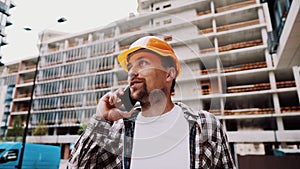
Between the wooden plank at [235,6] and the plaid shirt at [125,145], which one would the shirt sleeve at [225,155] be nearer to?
the plaid shirt at [125,145]

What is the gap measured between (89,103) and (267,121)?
1108cm

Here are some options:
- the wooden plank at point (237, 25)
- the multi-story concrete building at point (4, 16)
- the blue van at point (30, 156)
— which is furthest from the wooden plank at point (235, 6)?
the multi-story concrete building at point (4, 16)

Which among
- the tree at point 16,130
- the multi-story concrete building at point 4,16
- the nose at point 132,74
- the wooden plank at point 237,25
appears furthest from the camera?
the tree at point 16,130

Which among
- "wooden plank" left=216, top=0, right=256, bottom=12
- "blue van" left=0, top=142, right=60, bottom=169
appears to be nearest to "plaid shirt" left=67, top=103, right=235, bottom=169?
"blue van" left=0, top=142, right=60, bottom=169

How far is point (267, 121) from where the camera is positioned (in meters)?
9.87

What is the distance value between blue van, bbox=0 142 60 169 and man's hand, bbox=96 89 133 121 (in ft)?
20.1

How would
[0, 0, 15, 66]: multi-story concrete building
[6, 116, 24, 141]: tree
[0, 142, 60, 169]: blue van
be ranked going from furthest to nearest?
1. [6, 116, 24, 141]: tree
2. [0, 142, 60, 169]: blue van
3. [0, 0, 15, 66]: multi-story concrete building

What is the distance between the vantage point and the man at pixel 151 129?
1.43 ft

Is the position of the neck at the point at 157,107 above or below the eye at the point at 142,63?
below

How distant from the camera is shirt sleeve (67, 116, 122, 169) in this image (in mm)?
497

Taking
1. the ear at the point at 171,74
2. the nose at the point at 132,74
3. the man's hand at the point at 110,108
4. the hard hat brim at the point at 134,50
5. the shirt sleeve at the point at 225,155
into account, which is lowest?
the shirt sleeve at the point at 225,155

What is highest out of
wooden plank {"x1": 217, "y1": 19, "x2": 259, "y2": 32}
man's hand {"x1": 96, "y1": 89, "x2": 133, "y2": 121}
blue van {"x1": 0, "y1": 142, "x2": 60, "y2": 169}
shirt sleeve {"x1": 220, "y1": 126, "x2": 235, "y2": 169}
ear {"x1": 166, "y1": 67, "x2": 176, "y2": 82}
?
wooden plank {"x1": 217, "y1": 19, "x2": 259, "y2": 32}

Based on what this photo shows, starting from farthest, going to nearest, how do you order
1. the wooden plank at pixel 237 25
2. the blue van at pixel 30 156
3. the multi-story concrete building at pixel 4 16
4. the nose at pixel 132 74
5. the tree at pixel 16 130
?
the tree at pixel 16 130 → the wooden plank at pixel 237 25 → the blue van at pixel 30 156 → the multi-story concrete building at pixel 4 16 → the nose at pixel 132 74

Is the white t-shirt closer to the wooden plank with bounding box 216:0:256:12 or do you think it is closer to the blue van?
the blue van
